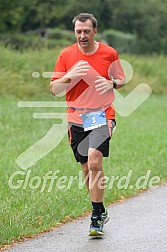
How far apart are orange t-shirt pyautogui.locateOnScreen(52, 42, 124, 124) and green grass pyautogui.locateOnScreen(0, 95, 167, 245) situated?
1303 mm

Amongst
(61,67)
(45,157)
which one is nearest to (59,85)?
(61,67)

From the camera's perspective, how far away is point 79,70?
290 inches

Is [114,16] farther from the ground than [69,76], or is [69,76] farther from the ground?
[69,76]

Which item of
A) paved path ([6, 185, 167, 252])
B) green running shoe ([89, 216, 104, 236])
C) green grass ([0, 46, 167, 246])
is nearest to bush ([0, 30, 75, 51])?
green grass ([0, 46, 167, 246])

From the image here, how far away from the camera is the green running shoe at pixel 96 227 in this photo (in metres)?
7.42

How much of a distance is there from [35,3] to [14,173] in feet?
189

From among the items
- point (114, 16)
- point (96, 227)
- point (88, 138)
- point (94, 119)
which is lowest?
point (114, 16)

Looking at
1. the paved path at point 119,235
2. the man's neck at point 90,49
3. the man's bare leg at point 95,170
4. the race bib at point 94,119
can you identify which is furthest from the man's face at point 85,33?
the paved path at point 119,235

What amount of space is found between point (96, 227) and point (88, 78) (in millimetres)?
1514

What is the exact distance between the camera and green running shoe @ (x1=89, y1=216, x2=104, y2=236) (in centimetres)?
742

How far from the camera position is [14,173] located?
11320 millimetres

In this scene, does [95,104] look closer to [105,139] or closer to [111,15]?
[105,139]

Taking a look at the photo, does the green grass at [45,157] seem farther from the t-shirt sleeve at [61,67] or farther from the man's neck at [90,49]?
the man's neck at [90,49]

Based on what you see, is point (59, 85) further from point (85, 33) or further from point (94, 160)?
point (94, 160)
